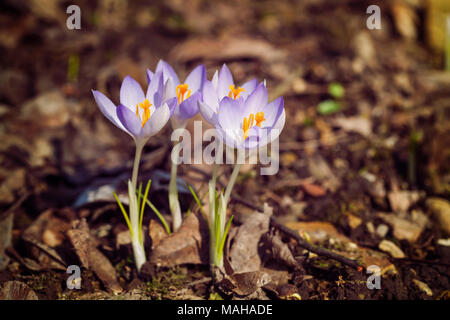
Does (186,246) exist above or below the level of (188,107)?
below

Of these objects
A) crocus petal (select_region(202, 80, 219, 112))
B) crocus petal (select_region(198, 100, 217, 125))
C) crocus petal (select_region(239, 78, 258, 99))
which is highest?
crocus petal (select_region(239, 78, 258, 99))

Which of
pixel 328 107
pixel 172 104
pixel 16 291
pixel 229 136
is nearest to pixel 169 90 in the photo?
pixel 172 104

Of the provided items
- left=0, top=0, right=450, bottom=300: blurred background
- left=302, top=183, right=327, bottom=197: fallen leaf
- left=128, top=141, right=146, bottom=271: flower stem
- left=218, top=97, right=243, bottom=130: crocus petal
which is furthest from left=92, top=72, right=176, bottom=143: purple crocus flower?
left=302, top=183, right=327, bottom=197: fallen leaf

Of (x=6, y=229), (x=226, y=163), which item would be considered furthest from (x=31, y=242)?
(x=226, y=163)

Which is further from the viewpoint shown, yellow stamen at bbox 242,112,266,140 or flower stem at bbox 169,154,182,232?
flower stem at bbox 169,154,182,232

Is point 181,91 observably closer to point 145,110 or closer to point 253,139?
point 145,110

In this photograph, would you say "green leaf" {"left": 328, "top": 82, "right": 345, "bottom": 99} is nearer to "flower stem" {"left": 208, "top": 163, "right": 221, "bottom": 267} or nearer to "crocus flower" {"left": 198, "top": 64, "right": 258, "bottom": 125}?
"crocus flower" {"left": 198, "top": 64, "right": 258, "bottom": 125}

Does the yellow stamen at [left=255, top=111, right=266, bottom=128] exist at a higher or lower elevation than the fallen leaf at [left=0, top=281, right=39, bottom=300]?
higher
